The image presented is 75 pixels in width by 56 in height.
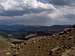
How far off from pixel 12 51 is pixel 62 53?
29.8ft

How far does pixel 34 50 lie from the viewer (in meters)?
36.8

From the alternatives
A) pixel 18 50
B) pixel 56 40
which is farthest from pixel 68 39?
pixel 18 50

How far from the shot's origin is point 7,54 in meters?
38.4

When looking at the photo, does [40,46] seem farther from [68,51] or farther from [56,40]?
[68,51]

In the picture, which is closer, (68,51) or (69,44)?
(68,51)

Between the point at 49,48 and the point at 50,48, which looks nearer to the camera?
the point at 50,48

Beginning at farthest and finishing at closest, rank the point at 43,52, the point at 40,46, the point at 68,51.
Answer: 1. the point at 40,46
2. the point at 43,52
3. the point at 68,51

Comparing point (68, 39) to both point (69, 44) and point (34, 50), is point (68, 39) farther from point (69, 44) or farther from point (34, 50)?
point (34, 50)

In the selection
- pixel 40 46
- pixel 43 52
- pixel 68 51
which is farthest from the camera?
pixel 40 46

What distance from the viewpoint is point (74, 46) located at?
34531 millimetres

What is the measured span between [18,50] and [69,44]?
7900mm

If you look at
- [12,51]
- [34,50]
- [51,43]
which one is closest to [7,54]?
[12,51]

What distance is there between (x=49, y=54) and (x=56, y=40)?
641cm

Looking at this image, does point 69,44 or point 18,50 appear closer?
point 69,44
